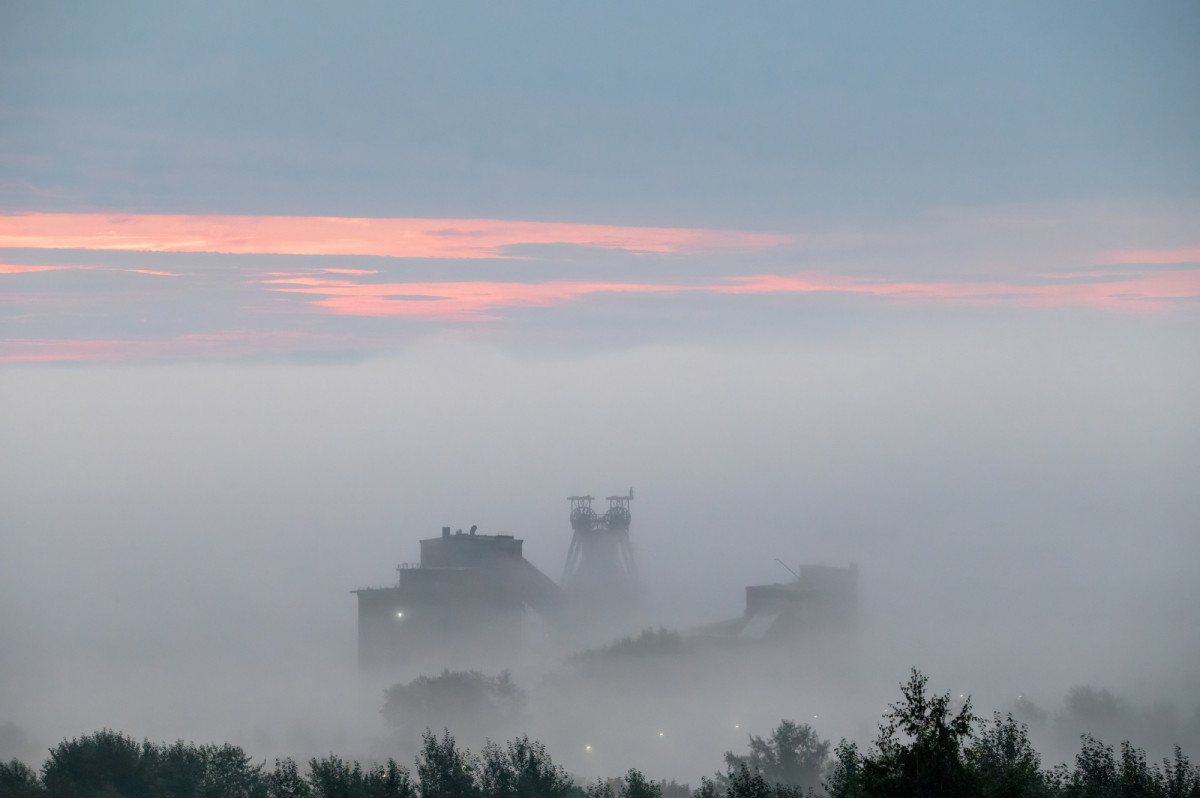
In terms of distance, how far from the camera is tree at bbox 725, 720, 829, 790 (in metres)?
75.0

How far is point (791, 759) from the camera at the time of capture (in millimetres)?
76000

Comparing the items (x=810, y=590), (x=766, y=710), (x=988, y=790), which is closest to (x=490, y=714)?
(x=766, y=710)

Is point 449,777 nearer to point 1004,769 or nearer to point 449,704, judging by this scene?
point 1004,769

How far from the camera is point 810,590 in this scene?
114 metres

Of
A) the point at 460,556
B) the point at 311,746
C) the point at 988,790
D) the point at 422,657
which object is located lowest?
the point at 988,790

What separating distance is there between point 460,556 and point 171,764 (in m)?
51.3

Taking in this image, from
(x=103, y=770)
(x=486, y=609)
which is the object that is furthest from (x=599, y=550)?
(x=103, y=770)

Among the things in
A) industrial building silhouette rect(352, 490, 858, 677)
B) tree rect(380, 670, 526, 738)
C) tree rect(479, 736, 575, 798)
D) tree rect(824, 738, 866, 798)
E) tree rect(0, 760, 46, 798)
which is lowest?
tree rect(824, 738, 866, 798)

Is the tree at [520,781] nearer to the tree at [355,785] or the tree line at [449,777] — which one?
the tree line at [449,777]

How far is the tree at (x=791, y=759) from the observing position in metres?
75.0

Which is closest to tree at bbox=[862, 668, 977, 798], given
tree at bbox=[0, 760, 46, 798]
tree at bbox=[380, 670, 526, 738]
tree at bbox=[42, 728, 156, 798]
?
tree at bbox=[0, 760, 46, 798]

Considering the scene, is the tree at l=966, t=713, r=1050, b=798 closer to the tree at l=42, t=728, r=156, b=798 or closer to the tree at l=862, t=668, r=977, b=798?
the tree at l=862, t=668, r=977, b=798

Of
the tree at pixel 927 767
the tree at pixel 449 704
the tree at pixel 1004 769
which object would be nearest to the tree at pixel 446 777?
the tree at pixel 1004 769

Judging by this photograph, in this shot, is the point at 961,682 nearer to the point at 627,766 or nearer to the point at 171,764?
the point at 627,766
